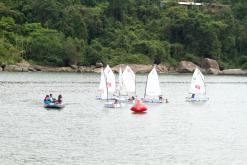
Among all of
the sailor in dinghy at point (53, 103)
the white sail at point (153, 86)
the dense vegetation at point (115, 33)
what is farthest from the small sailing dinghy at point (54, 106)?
the dense vegetation at point (115, 33)

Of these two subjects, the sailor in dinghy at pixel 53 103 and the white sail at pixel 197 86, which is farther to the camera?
the white sail at pixel 197 86

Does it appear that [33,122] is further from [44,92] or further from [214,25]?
[214,25]

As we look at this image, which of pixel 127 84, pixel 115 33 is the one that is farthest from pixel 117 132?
pixel 115 33

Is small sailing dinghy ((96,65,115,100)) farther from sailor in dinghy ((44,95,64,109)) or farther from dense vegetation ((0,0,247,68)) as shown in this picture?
dense vegetation ((0,0,247,68))

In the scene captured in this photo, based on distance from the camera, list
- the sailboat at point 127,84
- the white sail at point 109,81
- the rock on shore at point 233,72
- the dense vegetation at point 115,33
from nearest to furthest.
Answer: the white sail at point 109,81 < the sailboat at point 127,84 < the dense vegetation at point 115,33 < the rock on shore at point 233,72

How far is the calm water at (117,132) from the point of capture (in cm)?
4709

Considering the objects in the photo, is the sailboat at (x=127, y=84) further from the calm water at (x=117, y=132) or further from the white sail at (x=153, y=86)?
the calm water at (x=117, y=132)

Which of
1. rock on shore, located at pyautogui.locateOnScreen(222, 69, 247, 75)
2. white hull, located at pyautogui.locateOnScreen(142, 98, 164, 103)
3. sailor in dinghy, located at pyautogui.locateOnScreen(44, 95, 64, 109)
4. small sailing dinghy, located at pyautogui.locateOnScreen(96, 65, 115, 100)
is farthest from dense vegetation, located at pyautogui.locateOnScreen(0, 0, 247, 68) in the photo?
sailor in dinghy, located at pyautogui.locateOnScreen(44, 95, 64, 109)

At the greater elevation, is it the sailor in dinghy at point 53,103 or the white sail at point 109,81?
the white sail at point 109,81

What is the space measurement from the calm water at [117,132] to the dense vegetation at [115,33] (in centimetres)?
5638

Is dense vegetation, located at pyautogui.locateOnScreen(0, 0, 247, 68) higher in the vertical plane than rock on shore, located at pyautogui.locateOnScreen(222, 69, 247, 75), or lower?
higher

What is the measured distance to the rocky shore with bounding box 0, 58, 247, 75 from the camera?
470 feet

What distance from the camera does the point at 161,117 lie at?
70.2m

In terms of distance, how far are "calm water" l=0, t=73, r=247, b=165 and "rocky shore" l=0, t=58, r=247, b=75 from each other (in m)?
48.6
